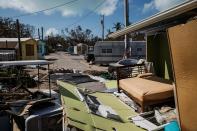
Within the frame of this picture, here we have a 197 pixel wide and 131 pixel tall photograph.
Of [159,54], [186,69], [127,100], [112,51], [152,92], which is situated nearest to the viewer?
[186,69]

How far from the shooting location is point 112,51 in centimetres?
2972

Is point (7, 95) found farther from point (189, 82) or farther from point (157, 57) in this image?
point (189, 82)

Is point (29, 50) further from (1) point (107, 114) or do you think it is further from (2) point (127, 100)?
(1) point (107, 114)

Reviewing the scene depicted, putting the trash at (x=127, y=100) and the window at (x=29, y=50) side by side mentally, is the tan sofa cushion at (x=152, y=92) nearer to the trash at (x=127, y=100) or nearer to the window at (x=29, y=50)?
the trash at (x=127, y=100)

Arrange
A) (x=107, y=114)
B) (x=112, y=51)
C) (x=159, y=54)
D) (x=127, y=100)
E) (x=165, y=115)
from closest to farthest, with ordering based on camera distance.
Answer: (x=165, y=115), (x=107, y=114), (x=127, y=100), (x=159, y=54), (x=112, y=51)

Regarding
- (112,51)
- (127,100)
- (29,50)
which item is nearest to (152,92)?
(127,100)

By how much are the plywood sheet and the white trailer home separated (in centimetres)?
2469

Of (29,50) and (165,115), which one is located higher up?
(29,50)

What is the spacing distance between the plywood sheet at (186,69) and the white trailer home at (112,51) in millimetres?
24694

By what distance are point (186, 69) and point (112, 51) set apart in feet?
82.8

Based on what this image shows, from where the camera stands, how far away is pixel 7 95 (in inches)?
391

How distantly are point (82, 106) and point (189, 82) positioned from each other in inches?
114

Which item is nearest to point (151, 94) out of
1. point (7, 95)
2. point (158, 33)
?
point (158, 33)

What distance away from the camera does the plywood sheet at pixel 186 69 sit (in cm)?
434
